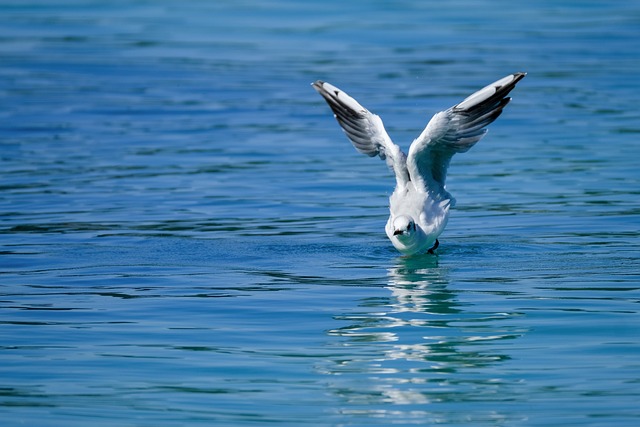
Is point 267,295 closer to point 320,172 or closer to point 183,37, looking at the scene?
point 320,172

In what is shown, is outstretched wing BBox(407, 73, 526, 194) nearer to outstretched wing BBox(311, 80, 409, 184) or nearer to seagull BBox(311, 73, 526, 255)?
seagull BBox(311, 73, 526, 255)

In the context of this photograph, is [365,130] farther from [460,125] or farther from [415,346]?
[415,346]

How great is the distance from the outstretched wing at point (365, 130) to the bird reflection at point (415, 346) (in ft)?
A: 3.78

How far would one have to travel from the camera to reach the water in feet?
24.6

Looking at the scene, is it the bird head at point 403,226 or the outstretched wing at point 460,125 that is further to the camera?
the bird head at point 403,226

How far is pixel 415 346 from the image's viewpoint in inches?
331

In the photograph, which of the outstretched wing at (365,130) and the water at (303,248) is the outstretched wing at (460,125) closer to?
the outstretched wing at (365,130)

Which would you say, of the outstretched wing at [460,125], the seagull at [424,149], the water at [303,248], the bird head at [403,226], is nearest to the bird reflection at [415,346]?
the water at [303,248]

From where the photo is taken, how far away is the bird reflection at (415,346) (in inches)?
295

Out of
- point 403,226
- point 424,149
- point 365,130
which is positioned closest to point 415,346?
point 403,226

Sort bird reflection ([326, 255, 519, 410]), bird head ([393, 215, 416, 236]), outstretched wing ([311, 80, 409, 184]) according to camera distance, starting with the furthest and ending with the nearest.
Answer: outstretched wing ([311, 80, 409, 184]), bird head ([393, 215, 416, 236]), bird reflection ([326, 255, 519, 410])

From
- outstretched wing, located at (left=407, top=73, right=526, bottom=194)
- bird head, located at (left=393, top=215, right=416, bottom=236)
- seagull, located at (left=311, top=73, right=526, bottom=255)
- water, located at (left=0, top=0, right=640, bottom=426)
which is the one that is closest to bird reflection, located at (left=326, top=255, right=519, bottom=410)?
water, located at (left=0, top=0, right=640, bottom=426)

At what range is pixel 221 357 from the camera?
8.22 m

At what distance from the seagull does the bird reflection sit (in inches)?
23.9
